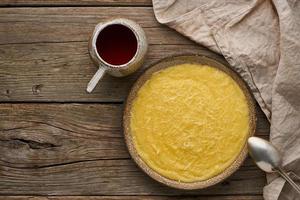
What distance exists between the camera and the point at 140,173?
1.45m

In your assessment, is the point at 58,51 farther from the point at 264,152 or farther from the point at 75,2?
the point at 264,152

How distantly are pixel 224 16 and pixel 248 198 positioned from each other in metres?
0.39

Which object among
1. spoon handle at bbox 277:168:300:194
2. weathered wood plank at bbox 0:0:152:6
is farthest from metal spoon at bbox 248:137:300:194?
weathered wood plank at bbox 0:0:152:6

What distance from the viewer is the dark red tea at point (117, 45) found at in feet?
4.47

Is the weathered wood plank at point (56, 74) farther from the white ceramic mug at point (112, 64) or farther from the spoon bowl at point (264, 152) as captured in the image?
the spoon bowl at point (264, 152)

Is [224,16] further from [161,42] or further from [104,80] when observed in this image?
[104,80]

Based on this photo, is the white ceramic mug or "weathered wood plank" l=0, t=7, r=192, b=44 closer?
the white ceramic mug

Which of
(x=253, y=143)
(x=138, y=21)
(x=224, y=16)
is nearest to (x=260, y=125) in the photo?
(x=253, y=143)

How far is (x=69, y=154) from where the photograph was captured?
146 centimetres

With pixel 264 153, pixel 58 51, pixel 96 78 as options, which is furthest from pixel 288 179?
pixel 58 51

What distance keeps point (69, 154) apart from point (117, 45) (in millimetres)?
269

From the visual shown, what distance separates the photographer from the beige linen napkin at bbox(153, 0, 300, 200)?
138 centimetres

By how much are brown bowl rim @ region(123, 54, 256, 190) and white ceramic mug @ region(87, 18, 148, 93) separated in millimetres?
59

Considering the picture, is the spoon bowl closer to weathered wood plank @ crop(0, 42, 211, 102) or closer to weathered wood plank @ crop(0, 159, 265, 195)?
weathered wood plank @ crop(0, 159, 265, 195)
